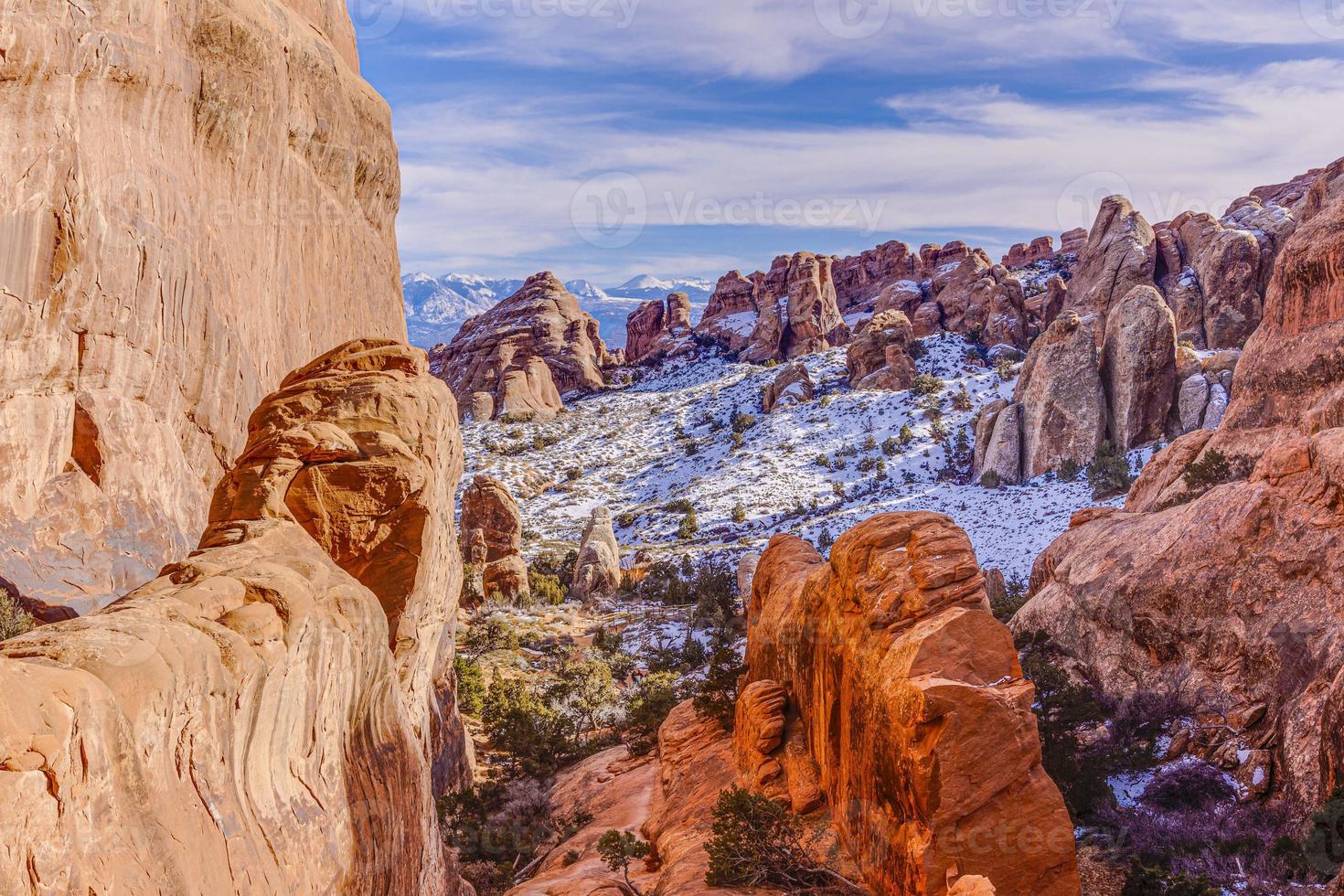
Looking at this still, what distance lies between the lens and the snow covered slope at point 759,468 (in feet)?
142

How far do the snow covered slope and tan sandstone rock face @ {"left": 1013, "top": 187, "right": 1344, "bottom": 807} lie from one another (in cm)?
1441

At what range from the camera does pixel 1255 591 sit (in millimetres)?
14914

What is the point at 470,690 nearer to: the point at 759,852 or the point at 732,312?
the point at 759,852

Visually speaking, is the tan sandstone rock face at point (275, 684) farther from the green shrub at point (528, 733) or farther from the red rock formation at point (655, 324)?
the red rock formation at point (655, 324)

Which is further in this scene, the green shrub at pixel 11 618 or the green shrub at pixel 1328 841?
the green shrub at pixel 11 618

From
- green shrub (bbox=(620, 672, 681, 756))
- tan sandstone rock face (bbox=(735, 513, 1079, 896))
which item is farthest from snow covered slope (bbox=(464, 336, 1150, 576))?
tan sandstone rock face (bbox=(735, 513, 1079, 896))

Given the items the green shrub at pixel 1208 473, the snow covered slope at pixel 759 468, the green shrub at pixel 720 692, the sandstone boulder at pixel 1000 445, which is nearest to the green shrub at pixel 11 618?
the green shrub at pixel 720 692

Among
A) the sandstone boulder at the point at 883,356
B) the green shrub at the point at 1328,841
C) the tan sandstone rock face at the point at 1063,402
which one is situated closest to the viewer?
the green shrub at the point at 1328,841

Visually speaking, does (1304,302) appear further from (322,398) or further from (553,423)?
(553,423)

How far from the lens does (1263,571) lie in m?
15.0

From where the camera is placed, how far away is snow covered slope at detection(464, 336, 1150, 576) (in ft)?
142

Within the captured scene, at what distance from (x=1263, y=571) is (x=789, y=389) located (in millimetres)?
57009

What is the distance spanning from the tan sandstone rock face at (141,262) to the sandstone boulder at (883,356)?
54.9m

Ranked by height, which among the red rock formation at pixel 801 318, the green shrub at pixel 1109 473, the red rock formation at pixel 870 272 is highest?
the red rock formation at pixel 870 272
